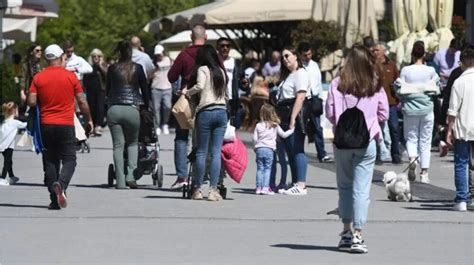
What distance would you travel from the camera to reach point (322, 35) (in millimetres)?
31266

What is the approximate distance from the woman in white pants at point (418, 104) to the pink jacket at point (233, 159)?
3295 millimetres

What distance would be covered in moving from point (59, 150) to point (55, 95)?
54 centimetres

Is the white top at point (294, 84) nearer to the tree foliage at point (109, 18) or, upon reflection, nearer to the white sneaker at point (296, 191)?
the white sneaker at point (296, 191)

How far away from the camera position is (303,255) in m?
11.4

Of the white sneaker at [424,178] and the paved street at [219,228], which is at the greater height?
the paved street at [219,228]

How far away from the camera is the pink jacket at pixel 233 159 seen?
1634cm

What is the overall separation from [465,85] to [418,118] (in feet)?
15.2

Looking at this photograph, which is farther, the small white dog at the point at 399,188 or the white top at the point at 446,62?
the white top at the point at 446,62

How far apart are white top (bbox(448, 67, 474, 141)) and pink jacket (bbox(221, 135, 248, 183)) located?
2620 millimetres

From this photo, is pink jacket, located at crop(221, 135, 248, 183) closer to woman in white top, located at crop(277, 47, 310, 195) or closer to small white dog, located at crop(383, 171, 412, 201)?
woman in white top, located at crop(277, 47, 310, 195)

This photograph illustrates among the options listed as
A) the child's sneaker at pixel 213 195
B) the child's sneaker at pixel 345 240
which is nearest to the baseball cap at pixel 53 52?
the child's sneaker at pixel 213 195

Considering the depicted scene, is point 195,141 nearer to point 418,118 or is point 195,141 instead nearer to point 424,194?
point 424,194

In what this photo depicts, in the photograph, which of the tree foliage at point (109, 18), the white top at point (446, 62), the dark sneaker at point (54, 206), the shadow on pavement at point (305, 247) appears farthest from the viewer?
the tree foliage at point (109, 18)

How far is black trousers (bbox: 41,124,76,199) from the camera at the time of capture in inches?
595
